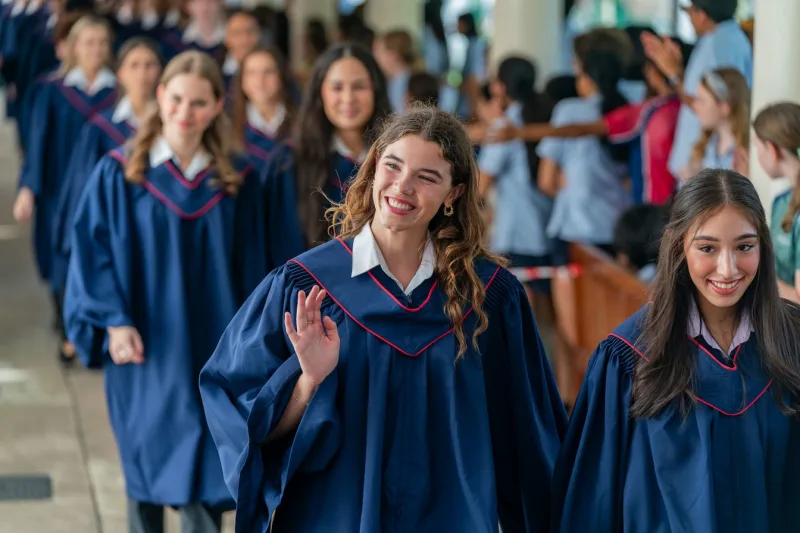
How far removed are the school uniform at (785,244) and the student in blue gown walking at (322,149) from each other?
1.50m

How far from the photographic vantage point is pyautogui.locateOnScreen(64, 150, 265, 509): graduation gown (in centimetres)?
556

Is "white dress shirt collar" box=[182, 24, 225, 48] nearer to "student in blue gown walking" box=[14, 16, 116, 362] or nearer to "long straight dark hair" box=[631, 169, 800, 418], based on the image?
"student in blue gown walking" box=[14, 16, 116, 362]

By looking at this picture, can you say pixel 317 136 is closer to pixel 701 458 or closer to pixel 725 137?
pixel 725 137

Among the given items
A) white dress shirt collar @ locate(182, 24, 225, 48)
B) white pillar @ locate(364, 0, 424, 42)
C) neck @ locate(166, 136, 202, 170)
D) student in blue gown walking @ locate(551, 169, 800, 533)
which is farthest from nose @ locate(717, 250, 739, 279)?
white pillar @ locate(364, 0, 424, 42)

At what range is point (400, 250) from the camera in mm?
3986

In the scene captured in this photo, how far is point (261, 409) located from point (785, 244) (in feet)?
7.28

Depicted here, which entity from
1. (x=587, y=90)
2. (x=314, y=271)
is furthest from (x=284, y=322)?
(x=587, y=90)

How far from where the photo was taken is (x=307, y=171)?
5969 millimetres

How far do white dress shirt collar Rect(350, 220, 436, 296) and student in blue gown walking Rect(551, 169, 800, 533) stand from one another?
0.51 meters

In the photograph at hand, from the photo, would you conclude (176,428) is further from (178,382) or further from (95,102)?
(95,102)

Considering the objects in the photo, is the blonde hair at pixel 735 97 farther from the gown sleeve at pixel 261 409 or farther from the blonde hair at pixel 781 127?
the gown sleeve at pixel 261 409

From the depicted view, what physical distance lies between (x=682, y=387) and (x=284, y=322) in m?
0.97

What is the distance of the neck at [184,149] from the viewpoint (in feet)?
18.9

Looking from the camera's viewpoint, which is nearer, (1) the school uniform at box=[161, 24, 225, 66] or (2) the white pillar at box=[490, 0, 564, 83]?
(2) the white pillar at box=[490, 0, 564, 83]
